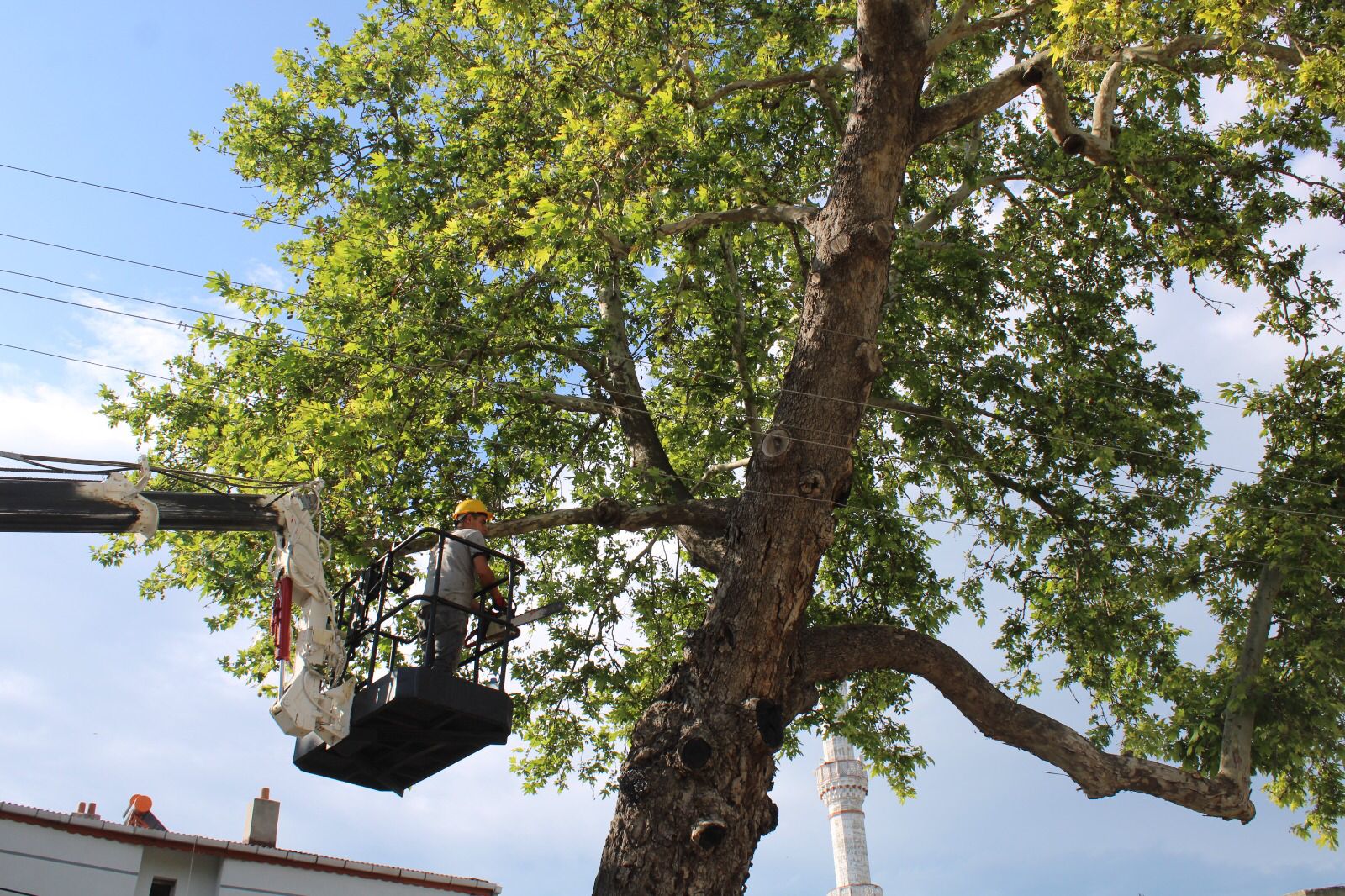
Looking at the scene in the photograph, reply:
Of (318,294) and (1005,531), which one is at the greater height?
(318,294)

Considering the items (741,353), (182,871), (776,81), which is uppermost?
(776,81)

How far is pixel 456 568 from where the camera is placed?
882cm

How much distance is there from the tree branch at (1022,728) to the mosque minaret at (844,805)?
207ft

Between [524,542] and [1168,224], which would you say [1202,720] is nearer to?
[1168,224]

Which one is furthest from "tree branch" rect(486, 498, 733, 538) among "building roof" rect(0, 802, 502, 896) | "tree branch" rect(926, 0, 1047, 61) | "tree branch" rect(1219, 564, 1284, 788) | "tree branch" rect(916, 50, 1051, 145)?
"building roof" rect(0, 802, 502, 896)

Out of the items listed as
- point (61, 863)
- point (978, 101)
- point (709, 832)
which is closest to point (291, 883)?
point (61, 863)

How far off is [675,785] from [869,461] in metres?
6.70

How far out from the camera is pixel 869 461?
1367 centimetres

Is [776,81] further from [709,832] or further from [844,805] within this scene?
[844,805]

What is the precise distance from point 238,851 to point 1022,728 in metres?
10.0

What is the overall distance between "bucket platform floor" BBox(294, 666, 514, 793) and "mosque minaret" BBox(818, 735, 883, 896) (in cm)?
6451

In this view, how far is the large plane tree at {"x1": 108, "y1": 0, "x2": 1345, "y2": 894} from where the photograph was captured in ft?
30.0

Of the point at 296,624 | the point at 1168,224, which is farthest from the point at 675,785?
the point at 1168,224

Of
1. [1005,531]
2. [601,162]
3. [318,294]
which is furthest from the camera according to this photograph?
[1005,531]
